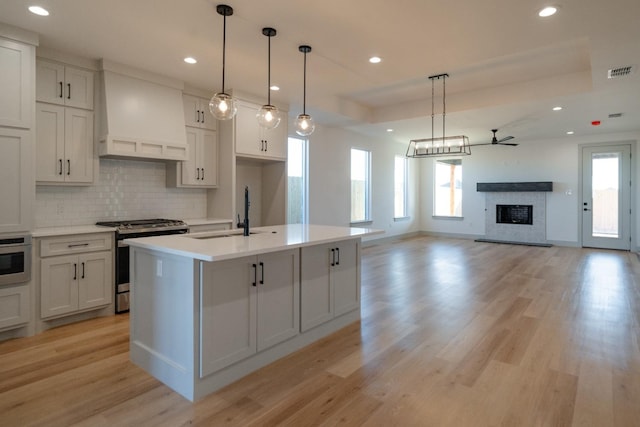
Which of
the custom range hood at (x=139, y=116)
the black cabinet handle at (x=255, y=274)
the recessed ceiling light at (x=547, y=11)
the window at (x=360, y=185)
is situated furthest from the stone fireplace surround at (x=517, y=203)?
the black cabinet handle at (x=255, y=274)

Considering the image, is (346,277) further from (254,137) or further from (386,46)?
(254,137)

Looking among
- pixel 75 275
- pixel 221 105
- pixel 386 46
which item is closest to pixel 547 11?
pixel 386 46

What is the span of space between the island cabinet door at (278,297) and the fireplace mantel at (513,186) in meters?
8.17

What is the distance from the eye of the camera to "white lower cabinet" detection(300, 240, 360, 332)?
307 centimetres

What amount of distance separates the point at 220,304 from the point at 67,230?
7.49 ft

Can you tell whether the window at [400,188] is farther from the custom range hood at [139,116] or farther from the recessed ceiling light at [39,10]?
the recessed ceiling light at [39,10]

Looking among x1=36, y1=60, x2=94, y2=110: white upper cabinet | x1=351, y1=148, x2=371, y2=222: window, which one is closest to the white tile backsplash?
x1=36, y1=60, x2=94, y2=110: white upper cabinet

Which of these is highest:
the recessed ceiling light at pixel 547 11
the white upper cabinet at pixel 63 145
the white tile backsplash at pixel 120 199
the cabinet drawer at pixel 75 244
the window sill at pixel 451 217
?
the recessed ceiling light at pixel 547 11

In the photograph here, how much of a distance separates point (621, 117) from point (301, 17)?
21.2 feet

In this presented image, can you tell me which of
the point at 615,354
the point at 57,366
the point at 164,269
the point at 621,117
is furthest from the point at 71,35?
the point at 621,117

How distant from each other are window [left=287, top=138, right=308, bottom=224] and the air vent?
179 inches

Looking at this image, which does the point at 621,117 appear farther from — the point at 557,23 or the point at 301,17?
the point at 301,17

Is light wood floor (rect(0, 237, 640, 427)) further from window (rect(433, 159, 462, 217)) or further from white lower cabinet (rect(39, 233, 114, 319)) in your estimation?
window (rect(433, 159, 462, 217))

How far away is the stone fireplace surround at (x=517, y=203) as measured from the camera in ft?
29.6
